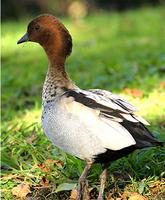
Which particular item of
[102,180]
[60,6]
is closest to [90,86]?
[102,180]

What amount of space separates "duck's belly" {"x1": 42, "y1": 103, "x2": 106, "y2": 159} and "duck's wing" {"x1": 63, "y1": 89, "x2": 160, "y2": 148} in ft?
0.35

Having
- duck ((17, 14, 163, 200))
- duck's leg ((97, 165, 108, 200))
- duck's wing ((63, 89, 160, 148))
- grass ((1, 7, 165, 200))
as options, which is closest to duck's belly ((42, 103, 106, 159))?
duck ((17, 14, 163, 200))

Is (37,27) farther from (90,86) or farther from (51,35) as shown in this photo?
(90,86)

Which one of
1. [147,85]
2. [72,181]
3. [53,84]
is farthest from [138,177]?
[147,85]

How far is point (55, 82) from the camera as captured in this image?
12.5ft

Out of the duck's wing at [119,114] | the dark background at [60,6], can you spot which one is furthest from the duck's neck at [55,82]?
the dark background at [60,6]

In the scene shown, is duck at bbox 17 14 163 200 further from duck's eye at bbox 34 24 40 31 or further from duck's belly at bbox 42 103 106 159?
duck's eye at bbox 34 24 40 31

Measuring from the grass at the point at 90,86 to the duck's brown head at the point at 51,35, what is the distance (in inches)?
20.0

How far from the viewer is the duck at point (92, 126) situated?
3.39 metres

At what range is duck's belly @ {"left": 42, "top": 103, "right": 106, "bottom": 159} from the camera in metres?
3.42

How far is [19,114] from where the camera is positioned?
19.3 feet

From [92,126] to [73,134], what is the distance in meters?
0.12

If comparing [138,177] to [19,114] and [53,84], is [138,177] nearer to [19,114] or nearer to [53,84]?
[53,84]

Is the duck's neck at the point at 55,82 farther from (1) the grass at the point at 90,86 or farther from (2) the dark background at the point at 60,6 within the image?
(2) the dark background at the point at 60,6
